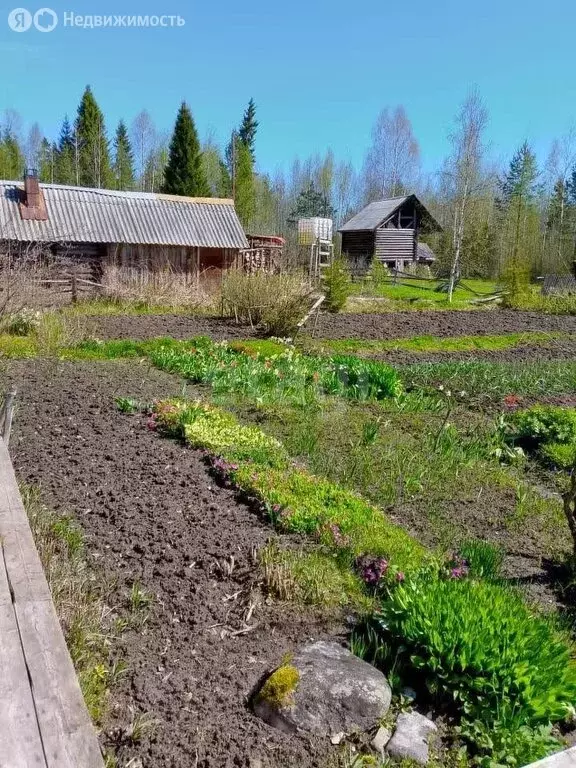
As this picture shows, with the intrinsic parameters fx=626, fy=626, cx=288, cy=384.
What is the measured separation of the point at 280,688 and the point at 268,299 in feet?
40.3

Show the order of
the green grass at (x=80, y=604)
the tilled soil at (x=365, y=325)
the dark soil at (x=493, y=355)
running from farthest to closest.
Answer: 1. the tilled soil at (x=365, y=325)
2. the dark soil at (x=493, y=355)
3. the green grass at (x=80, y=604)

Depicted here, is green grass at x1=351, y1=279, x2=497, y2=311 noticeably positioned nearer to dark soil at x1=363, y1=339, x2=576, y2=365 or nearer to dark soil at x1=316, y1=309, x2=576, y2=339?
dark soil at x1=316, y1=309, x2=576, y2=339

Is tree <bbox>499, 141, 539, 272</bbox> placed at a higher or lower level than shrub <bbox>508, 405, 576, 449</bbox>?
higher

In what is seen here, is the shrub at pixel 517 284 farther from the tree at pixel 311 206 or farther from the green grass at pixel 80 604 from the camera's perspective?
the tree at pixel 311 206

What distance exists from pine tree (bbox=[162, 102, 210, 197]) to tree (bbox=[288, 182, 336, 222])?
16.4 metres

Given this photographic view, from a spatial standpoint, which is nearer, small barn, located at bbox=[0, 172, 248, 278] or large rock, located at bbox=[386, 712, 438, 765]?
large rock, located at bbox=[386, 712, 438, 765]

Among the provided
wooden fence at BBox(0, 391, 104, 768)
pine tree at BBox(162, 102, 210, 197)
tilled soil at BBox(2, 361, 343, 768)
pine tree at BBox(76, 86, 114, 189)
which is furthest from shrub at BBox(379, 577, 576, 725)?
pine tree at BBox(76, 86, 114, 189)

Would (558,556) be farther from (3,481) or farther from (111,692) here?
(3,481)

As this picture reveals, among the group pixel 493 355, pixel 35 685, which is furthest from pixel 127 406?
pixel 493 355

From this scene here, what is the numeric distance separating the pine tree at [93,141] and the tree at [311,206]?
16.3 metres

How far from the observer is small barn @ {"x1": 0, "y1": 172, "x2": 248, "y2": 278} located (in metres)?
22.0

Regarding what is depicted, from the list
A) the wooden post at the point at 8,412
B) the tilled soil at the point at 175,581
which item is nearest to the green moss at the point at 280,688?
the tilled soil at the point at 175,581

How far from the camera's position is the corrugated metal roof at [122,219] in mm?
21984

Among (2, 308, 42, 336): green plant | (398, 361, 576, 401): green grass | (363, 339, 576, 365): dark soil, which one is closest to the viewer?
(398, 361, 576, 401): green grass
